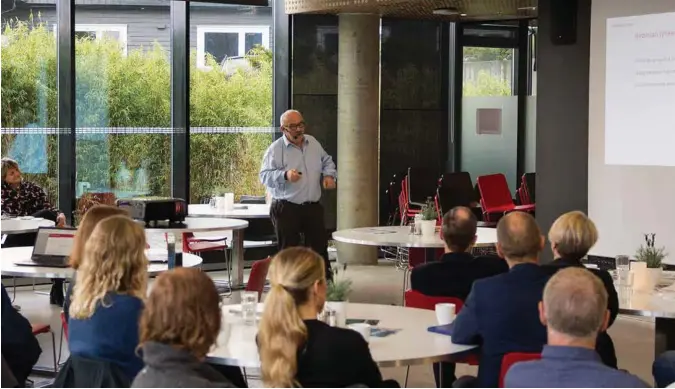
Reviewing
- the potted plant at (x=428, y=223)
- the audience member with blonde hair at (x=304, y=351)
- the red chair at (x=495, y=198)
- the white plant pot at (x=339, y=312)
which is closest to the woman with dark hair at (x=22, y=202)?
the potted plant at (x=428, y=223)

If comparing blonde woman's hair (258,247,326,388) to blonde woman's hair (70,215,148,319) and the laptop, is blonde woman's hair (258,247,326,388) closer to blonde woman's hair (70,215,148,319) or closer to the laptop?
blonde woman's hair (70,215,148,319)

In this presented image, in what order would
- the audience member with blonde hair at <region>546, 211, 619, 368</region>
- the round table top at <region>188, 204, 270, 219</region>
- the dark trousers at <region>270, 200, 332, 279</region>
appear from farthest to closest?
the round table top at <region>188, 204, 270, 219</region>
the dark trousers at <region>270, 200, 332, 279</region>
the audience member with blonde hair at <region>546, 211, 619, 368</region>

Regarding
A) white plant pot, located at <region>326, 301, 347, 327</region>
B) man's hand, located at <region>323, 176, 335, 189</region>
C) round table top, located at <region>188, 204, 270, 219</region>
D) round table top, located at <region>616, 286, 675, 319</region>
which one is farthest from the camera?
round table top, located at <region>188, 204, 270, 219</region>

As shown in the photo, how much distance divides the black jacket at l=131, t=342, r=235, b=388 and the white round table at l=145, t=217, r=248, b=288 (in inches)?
184

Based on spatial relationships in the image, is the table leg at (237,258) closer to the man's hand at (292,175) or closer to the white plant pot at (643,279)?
the man's hand at (292,175)

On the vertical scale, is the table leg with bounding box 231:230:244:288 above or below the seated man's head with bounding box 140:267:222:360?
below

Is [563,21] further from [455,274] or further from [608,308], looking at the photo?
[608,308]

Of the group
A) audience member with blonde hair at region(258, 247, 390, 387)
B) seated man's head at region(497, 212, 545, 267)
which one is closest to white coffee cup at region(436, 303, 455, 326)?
seated man's head at region(497, 212, 545, 267)

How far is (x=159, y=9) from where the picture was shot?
40.8ft

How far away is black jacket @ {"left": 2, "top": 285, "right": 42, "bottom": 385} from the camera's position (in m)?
5.02

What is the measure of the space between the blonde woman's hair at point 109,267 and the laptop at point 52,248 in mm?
2738

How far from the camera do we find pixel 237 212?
11.2 meters

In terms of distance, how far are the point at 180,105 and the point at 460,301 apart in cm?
745

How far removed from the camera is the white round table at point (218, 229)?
9.37 meters
